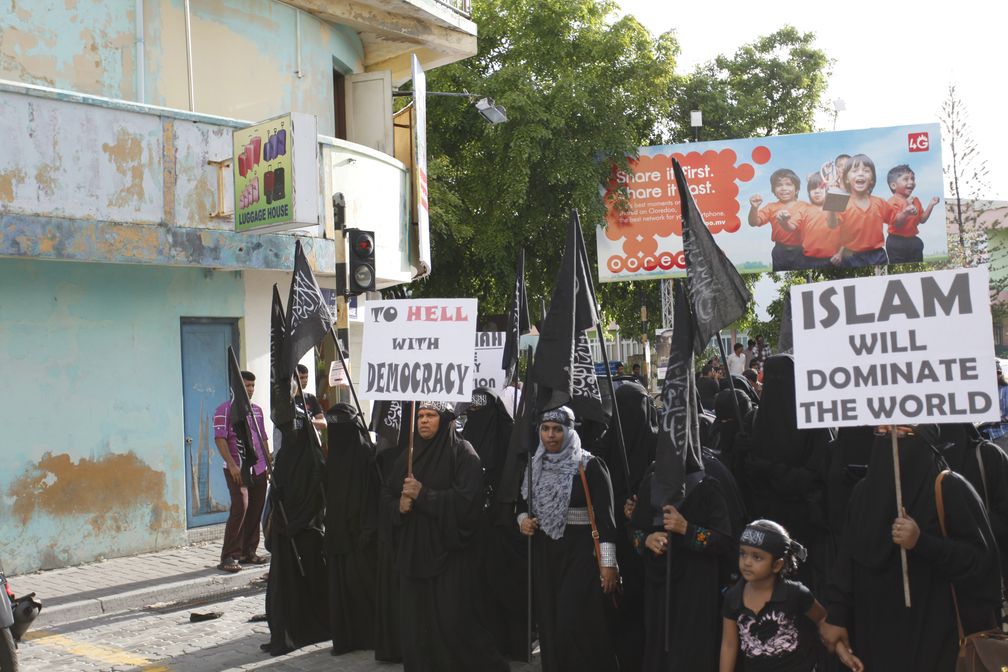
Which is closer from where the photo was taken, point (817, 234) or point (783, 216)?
point (817, 234)

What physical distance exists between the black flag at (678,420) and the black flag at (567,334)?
74cm

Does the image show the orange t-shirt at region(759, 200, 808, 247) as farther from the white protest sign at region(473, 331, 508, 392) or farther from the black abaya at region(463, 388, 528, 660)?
the black abaya at region(463, 388, 528, 660)

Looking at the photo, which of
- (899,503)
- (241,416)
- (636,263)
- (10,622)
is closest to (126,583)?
(241,416)

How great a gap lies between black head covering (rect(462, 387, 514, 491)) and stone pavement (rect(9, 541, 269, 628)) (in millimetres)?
3726

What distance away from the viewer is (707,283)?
624 cm

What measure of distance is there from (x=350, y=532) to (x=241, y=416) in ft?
4.56

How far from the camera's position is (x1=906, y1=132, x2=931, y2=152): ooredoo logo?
23328 mm

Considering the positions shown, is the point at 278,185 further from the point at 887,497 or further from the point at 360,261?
the point at 887,497

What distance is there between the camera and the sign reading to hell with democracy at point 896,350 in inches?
200

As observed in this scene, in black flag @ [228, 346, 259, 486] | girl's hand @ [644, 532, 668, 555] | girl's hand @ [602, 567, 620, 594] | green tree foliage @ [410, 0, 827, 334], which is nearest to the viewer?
girl's hand @ [644, 532, 668, 555]

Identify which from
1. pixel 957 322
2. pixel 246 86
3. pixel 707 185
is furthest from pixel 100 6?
pixel 707 185

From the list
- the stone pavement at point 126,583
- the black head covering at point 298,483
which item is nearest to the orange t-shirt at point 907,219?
the stone pavement at point 126,583

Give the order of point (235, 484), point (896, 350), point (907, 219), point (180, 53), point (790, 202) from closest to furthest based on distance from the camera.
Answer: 1. point (896, 350)
2. point (235, 484)
3. point (180, 53)
4. point (907, 219)
5. point (790, 202)

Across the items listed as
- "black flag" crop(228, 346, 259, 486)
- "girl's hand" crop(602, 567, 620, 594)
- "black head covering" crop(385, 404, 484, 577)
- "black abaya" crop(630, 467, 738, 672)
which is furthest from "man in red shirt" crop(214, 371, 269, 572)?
"black abaya" crop(630, 467, 738, 672)
